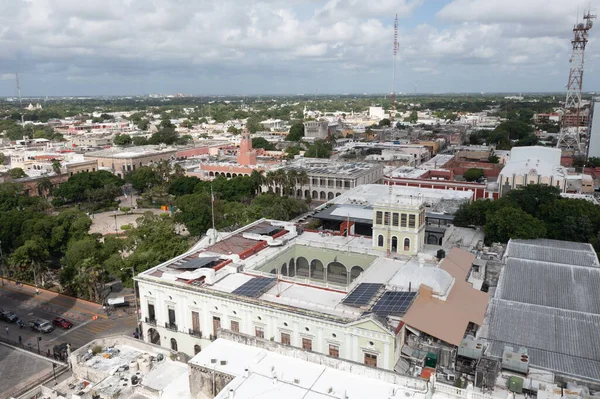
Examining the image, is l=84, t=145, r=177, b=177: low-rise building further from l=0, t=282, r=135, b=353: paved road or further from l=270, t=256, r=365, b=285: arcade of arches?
l=270, t=256, r=365, b=285: arcade of arches

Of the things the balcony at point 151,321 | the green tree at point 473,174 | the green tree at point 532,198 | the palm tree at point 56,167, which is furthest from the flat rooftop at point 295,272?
the palm tree at point 56,167

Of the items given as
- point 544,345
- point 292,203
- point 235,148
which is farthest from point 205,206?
point 235,148

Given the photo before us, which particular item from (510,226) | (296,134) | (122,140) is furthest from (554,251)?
(122,140)

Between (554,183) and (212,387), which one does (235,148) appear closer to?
(554,183)

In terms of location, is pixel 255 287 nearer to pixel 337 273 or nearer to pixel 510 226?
pixel 337 273

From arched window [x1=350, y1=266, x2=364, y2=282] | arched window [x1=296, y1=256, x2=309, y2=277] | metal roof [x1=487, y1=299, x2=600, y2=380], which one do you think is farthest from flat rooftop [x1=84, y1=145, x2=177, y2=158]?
metal roof [x1=487, y1=299, x2=600, y2=380]
